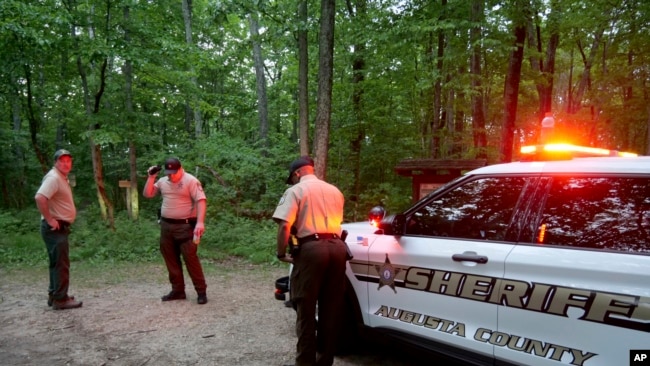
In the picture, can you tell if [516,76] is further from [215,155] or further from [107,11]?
[107,11]

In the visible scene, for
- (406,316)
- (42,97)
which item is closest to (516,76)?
(406,316)

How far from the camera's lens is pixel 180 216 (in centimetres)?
538

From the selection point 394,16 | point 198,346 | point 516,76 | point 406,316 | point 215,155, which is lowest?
point 198,346

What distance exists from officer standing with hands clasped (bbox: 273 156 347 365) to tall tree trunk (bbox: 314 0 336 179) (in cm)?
510

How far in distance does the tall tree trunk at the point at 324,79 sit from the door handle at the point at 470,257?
582cm

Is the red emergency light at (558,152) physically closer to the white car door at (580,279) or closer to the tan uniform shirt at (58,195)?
the white car door at (580,279)

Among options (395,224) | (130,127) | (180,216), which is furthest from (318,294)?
(130,127)

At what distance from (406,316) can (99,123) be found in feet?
32.5

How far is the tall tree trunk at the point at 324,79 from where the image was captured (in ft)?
26.9

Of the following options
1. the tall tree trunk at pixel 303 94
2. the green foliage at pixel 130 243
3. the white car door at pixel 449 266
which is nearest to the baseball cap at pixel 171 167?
the white car door at pixel 449 266

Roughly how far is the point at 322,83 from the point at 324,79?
0.09 m

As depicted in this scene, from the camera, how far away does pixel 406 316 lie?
10.6 feet

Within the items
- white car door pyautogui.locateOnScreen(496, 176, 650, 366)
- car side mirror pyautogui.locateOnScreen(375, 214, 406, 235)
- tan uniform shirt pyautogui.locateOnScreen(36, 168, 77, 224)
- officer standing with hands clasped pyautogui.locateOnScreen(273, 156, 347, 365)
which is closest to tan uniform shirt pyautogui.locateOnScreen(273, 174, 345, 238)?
officer standing with hands clasped pyautogui.locateOnScreen(273, 156, 347, 365)

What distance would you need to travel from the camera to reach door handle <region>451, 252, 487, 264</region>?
9.04 feet
